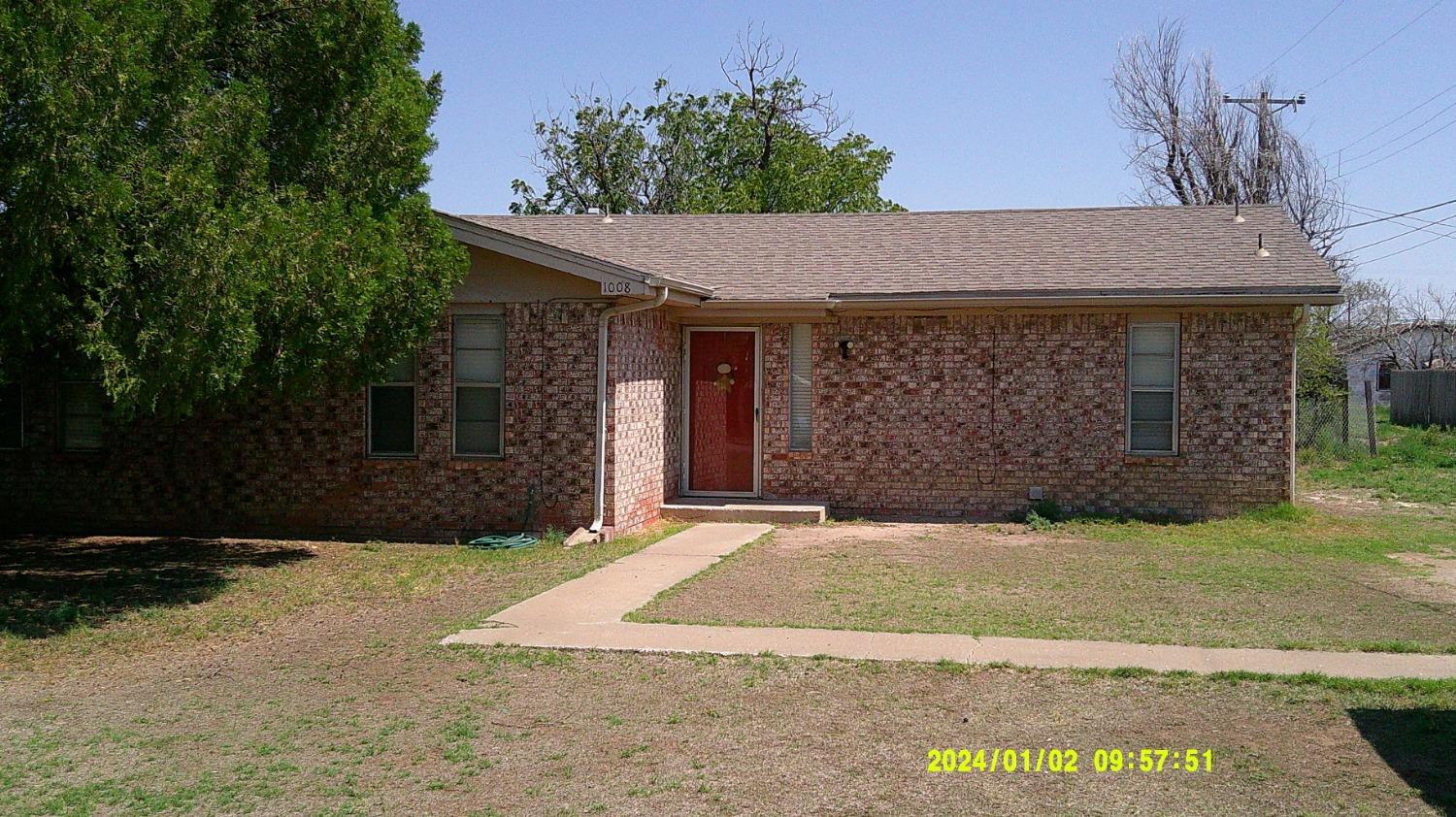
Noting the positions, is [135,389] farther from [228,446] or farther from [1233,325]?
[1233,325]

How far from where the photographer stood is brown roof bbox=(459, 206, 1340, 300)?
14.8 metres

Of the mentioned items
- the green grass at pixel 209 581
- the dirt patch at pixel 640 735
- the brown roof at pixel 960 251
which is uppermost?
the brown roof at pixel 960 251

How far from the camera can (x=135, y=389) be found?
334 inches

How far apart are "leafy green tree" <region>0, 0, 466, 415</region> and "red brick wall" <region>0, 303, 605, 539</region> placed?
1986 millimetres

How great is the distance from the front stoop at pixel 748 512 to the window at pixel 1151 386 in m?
3.96

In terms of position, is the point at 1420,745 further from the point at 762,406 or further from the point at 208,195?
the point at 762,406

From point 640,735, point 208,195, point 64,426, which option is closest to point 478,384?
point 208,195

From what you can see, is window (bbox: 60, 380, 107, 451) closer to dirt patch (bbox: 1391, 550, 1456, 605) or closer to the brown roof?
the brown roof

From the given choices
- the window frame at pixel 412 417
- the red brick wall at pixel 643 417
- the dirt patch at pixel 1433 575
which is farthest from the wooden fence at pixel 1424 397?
the window frame at pixel 412 417

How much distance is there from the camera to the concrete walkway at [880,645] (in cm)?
744

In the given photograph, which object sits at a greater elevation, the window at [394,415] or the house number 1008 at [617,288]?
the house number 1008 at [617,288]

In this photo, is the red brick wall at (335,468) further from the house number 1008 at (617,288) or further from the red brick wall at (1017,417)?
the red brick wall at (1017,417)

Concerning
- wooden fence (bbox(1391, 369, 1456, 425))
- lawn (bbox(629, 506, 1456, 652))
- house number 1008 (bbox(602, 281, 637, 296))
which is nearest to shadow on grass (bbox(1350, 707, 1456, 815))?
lawn (bbox(629, 506, 1456, 652))

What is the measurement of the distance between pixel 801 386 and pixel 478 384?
4.20 metres
